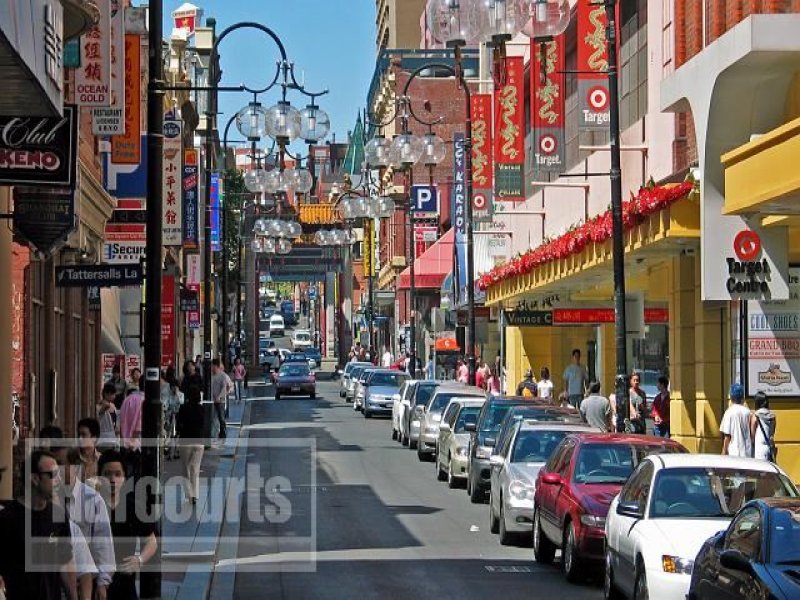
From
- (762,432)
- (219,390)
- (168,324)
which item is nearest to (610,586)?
(762,432)

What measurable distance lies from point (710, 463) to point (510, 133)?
28774 mm

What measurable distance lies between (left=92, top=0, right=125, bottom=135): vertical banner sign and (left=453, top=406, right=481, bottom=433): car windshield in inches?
375

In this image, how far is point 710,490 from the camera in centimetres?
1588

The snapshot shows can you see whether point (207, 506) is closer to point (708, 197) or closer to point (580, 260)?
point (708, 197)

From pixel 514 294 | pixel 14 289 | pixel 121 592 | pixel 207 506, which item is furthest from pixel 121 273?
pixel 514 294

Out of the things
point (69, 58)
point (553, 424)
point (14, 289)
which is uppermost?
point (69, 58)

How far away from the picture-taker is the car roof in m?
15.9

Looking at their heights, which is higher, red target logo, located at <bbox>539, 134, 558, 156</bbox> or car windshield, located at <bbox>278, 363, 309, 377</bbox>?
red target logo, located at <bbox>539, 134, 558, 156</bbox>

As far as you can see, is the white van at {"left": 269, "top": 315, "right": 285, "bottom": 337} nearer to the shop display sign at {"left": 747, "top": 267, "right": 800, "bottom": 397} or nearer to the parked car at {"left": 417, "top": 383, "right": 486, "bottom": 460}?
the parked car at {"left": 417, "top": 383, "right": 486, "bottom": 460}

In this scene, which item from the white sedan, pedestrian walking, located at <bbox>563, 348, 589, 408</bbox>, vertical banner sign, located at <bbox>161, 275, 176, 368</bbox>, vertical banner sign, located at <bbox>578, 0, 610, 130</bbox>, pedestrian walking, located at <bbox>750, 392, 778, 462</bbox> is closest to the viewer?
the white sedan

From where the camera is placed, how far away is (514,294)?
4766cm

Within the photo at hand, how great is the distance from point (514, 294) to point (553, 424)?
2428cm

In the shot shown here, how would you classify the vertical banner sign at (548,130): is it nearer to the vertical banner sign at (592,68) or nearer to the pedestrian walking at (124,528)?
the vertical banner sign at (592,68)

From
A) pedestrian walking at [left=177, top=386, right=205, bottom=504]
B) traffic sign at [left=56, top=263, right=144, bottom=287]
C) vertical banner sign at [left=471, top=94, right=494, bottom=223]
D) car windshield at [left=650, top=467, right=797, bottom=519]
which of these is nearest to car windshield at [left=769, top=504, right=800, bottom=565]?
car windshield at [left=650, top=467, right=797, bottom=519]
